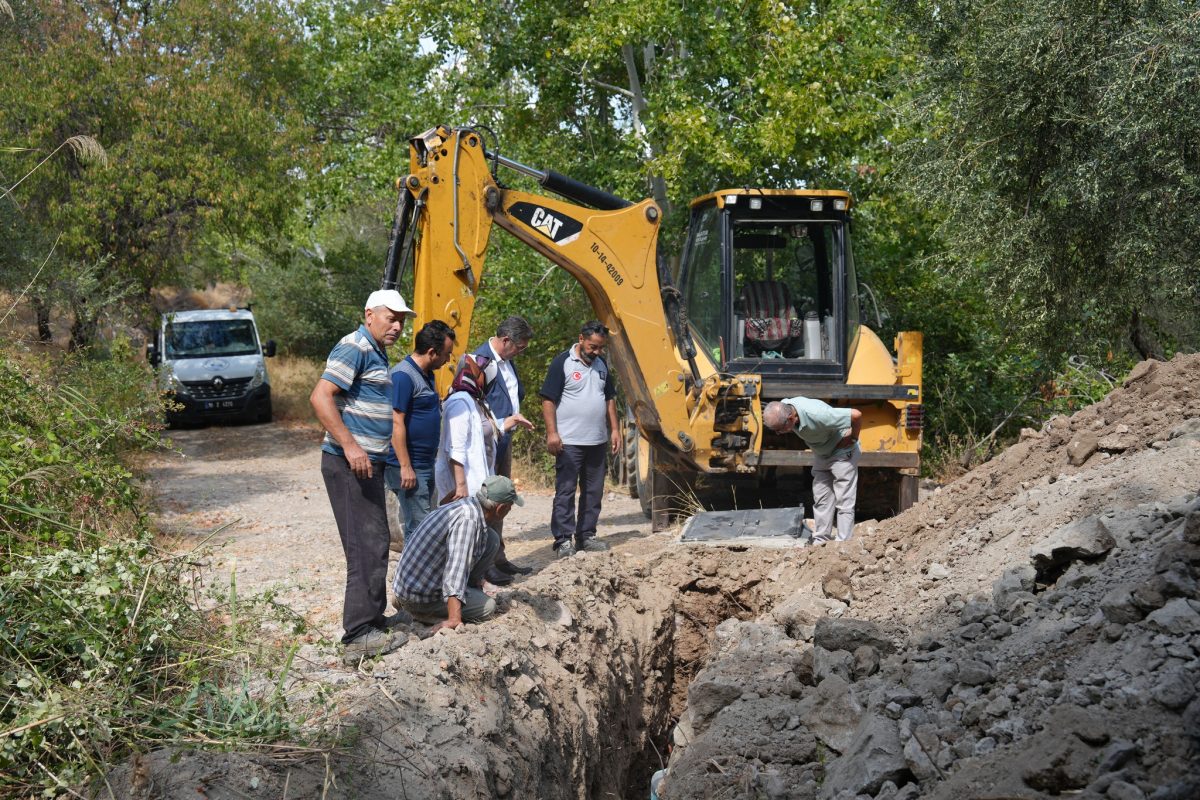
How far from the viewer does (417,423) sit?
23.2ft

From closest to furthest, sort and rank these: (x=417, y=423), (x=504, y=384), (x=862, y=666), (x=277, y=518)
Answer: (x=862, y=666), (x=417, y=423), (x=504, y=384), (x=277, y=518)

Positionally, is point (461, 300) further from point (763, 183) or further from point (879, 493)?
point (763, 183)

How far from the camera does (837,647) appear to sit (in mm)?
6195

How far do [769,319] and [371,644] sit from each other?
576 cm

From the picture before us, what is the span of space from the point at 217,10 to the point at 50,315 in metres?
7.30

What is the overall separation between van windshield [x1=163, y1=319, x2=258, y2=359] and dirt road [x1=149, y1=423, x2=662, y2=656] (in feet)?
6.28

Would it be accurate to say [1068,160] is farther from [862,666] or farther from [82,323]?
[82,323]

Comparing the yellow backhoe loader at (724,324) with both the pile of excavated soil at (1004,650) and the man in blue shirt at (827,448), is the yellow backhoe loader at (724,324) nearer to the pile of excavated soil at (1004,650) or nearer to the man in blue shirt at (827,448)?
the man in blue shirt at (827,448)

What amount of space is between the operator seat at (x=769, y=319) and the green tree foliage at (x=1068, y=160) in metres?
1.75

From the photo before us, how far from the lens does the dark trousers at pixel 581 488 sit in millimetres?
9609

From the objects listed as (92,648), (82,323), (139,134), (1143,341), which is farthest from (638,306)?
(139,134)

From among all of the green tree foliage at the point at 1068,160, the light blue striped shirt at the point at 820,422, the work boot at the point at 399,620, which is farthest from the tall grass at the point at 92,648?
the green tree foliage at the point at 1068,160

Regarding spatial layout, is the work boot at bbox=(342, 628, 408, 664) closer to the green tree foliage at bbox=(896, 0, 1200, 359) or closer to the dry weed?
the green tree foliage at bbox=(896, 0, 1200, 359)

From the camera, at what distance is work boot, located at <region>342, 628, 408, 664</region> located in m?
5.95
